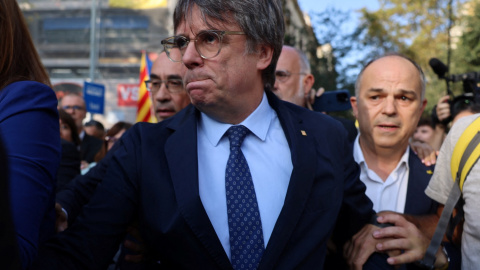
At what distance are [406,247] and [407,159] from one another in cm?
85

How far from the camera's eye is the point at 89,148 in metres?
7.27

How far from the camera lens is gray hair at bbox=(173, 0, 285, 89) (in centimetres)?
223

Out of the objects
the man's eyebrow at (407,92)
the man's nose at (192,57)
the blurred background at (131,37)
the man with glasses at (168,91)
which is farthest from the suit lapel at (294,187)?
the blurred background at (131,37)

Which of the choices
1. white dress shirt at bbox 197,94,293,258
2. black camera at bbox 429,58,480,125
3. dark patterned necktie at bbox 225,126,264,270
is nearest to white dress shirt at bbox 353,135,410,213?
white dress shirt at bbox 197,94,293,258

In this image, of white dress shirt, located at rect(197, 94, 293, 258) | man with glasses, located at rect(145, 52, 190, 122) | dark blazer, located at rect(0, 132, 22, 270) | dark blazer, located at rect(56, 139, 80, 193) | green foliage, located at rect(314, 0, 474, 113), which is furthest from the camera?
green foliage, located at rect(314, 0, 474, 113)

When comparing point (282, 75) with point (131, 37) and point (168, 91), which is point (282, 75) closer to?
point (168, 91)

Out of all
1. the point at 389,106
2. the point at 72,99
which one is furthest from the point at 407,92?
the point at 72,99

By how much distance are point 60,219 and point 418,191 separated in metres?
1.86

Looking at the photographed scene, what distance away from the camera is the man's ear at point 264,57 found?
97.4 inches

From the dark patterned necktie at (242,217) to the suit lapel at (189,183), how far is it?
0.30 ft

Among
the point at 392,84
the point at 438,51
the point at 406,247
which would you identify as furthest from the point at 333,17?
the point at 406,247

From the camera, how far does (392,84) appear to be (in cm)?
318

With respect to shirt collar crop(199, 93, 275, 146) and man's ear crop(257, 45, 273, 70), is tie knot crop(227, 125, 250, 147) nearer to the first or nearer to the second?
shirt collar crop(199, 93, 275, 146)

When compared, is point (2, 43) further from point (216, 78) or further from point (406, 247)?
point (406, 247)
